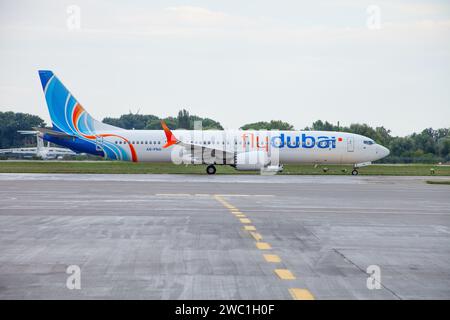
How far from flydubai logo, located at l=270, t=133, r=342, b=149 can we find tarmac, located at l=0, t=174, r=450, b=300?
25.3 metres

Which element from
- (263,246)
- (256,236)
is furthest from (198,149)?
(263,246)

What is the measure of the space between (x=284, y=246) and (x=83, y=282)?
15.3ft

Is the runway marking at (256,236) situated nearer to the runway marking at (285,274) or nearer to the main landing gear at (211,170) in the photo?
the runway marking at (285,274)

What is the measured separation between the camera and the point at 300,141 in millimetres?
47781

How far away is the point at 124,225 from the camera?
15.2m

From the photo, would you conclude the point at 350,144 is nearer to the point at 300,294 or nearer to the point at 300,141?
the point at 300,141

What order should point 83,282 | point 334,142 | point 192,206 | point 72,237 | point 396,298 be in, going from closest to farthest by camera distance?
1. point 396,298
2. point 83,282
3. point 72,237
4. point 192,206
5. point 334,142

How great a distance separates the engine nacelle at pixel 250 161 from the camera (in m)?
45.1

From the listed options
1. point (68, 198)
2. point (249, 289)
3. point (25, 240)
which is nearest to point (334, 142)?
point (68, 198)

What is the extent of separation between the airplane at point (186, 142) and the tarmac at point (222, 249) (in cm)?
2522

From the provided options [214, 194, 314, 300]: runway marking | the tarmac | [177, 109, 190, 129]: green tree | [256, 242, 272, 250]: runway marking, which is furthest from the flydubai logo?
[177, 109, 190, 129]: green tree

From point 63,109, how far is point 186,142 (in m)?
9.87
